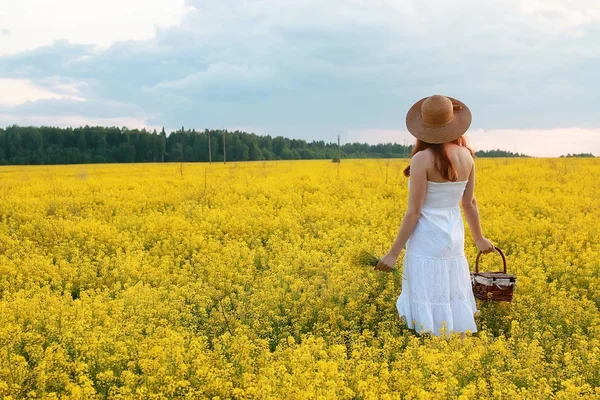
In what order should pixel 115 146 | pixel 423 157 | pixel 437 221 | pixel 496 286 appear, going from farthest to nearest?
pixel 115 146
pixel 496 286
pixel 437 221
pixel 423 157

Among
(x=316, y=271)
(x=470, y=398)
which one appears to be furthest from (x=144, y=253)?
(x=470, y=398)

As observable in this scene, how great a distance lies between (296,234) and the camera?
9.41 meters

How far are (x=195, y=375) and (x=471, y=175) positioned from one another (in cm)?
274

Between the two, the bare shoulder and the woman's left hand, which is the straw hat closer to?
the bare shoulder

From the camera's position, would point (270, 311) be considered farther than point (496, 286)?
Yes

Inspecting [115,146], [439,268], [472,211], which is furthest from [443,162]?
[115,146]

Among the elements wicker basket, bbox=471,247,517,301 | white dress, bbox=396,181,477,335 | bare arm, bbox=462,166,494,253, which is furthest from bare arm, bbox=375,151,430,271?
wicker basket, bbox=471,247,517,301

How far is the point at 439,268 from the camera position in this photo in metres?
4.46

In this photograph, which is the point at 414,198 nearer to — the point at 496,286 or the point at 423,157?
the point at 423,157

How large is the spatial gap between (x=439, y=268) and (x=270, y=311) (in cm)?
190

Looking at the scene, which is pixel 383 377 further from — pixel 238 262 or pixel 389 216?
pixel 389 216

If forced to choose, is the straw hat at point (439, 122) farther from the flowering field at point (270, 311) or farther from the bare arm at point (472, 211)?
the flowering field at point (270, 311)

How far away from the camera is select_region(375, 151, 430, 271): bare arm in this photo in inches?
165

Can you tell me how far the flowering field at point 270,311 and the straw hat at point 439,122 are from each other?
1642mm
